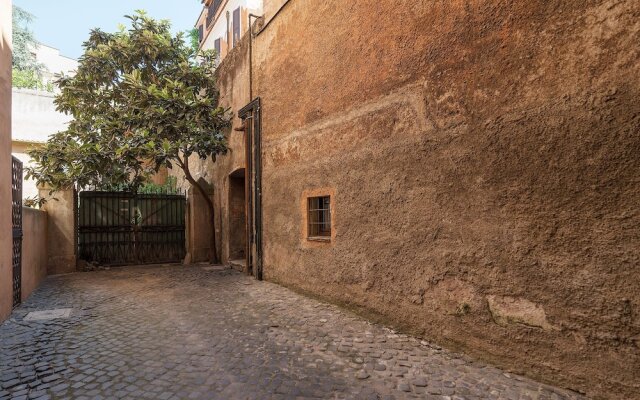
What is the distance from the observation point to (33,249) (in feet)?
22.5

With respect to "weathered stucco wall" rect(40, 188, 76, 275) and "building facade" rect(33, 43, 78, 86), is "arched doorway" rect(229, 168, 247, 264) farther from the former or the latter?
"building facade" rect(33, 43, 78, 86)

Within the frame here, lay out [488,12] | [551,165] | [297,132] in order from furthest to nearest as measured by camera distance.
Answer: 1. [297,132]
2. [488,12]
3. [551,165]

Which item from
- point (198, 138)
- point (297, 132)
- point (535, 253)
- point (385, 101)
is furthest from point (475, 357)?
point (198, 138)

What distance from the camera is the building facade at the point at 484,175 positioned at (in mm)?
2561

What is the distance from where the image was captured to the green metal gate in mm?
9656

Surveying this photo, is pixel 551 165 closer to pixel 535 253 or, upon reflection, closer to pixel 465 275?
pixel 535 253

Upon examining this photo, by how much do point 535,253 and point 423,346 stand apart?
1504 millimetres

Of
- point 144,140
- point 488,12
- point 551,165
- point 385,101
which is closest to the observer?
point 551,165

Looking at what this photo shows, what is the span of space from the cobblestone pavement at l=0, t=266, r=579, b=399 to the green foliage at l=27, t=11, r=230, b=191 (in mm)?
4028

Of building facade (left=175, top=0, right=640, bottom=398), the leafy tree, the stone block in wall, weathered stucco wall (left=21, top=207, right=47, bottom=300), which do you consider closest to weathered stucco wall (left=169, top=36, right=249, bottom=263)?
the leafy tree

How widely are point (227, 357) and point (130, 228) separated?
8111 mm

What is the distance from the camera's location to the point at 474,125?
3438 mm

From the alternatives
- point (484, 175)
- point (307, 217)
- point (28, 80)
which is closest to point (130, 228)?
point (307, 217)

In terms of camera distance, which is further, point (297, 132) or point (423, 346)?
point (297, 132)
